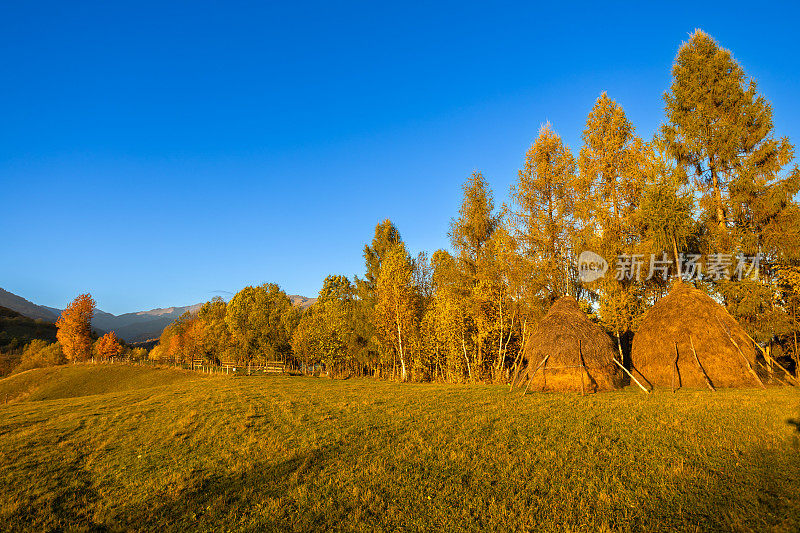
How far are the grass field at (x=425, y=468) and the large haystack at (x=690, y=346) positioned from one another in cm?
334

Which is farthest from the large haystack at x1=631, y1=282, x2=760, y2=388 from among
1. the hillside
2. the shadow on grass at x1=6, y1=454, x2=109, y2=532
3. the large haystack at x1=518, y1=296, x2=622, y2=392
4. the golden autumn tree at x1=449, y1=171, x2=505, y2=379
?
the hillside

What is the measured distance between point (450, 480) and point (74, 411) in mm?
23068

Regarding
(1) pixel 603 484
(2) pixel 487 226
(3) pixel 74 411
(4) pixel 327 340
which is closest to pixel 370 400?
(1) pixel 603 484

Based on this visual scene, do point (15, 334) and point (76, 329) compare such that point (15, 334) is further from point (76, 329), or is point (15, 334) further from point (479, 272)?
point (479, 272)

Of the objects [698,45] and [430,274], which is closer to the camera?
[698,45]

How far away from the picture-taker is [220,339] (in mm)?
67062

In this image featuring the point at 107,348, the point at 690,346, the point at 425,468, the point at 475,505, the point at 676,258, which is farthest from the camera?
the point at 107,348

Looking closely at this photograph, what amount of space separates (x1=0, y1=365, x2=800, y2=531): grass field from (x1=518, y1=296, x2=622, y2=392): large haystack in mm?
3815

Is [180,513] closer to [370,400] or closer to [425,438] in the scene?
[425,438]

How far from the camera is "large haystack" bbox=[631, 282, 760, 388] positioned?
2005cm

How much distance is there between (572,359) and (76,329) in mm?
82343

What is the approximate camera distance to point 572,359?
21.1 m

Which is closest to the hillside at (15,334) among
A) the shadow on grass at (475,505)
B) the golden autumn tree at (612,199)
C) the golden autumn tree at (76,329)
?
the golden autumn tree at (76,329)

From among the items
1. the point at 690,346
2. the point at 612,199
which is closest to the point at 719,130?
the point at 612,199
